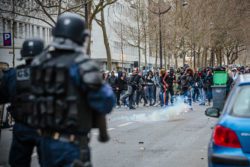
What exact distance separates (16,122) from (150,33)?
51.0 m

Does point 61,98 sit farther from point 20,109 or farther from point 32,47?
point 32,47

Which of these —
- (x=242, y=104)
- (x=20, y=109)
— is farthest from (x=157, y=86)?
(x=20, y=109)

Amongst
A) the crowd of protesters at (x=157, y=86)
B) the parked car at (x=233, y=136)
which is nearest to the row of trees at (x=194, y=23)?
the crowd of protesters at (x=157, y=86)

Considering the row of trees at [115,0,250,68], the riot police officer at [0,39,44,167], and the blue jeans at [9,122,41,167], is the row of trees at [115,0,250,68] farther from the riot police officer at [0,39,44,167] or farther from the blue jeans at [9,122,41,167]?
the blue jeans at [9,122,41,167]

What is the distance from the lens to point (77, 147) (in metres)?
4.51

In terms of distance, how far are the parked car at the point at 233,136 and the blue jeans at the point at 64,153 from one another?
1.85m

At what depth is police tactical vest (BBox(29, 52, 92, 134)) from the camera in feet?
14.4

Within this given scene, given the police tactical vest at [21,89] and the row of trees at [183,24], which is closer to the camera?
the police tactical vest at [21,89]

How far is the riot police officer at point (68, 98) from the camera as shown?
4.35m

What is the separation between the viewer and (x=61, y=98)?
→ 445 centimetres

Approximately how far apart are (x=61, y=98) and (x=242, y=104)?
240cm

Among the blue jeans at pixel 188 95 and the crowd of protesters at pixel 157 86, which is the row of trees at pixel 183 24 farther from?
the blue jeans at pixel 188 95

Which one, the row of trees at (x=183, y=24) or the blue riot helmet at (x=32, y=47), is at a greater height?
→ the row of trees at (x=183, y=24)

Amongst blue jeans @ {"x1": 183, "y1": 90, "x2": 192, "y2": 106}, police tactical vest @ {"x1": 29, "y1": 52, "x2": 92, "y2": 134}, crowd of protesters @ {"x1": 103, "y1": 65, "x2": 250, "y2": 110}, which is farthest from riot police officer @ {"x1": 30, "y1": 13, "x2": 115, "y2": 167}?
crowd of protesters @ {"x1": 103, "y1": 65, "x2": 250, "y2": 110}
